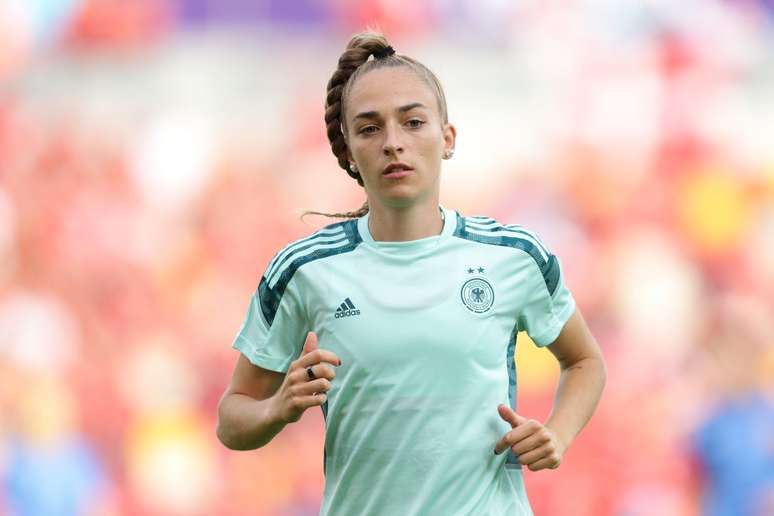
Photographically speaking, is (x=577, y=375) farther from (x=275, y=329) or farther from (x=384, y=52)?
(x=384, y=52)

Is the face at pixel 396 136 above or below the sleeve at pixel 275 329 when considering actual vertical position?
above

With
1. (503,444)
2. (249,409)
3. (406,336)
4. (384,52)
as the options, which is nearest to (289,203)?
(384,52)

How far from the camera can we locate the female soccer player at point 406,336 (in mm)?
2432

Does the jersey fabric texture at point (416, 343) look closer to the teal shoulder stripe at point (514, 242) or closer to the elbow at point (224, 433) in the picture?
the teal shoulder stripe at point (514, 242)

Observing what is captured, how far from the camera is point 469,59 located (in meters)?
7.95

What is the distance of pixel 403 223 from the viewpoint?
2631mm

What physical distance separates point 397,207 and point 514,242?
0.90 feet

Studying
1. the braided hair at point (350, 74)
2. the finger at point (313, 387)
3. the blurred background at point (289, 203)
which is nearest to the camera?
the finger at point (313, 387)

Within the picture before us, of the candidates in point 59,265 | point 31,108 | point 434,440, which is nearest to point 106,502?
point 59,265

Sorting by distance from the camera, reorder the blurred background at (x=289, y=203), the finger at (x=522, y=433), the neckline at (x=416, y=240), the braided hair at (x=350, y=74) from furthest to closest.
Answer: the blurred background at (x=289, y=203)
the braided hair at (x=350, y=74)
the neckline at (x=416, y=240)
the finger at (x=522, y=433)

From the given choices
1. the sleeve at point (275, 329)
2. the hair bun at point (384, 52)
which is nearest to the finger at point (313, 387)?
the sleeve at point (275, 329)

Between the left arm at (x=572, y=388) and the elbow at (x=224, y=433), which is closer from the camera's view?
the left arm at (x=572, y=388)

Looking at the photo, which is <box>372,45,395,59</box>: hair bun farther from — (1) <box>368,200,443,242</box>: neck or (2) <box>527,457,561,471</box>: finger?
(2) <box>527,457,561,471</box>: finger

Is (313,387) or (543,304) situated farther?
(543,304)
